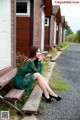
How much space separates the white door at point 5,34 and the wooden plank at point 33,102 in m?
1.17

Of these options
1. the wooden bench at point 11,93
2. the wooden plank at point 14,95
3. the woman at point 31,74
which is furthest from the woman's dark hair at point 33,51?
the wooden plank at point 14,95

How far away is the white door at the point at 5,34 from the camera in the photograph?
7358mm

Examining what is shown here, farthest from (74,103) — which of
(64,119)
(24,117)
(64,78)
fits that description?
(64,78)

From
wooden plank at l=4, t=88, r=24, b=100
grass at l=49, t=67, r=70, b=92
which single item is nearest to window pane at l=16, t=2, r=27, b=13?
grass at l=49, t=67, r=70, b=92

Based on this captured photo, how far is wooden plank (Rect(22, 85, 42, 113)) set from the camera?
550cm

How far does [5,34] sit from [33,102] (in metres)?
2.37

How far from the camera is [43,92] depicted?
679 centimetres

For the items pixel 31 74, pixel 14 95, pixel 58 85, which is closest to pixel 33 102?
pixel 14 95

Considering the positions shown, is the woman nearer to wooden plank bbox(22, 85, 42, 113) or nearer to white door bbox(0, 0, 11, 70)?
wooden plank bbox(22, 85, 42, 113)

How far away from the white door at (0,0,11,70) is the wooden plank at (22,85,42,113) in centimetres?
117

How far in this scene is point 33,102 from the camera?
5.97m

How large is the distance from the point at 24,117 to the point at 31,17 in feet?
25.6

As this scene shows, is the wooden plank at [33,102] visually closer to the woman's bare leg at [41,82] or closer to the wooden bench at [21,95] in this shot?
the wooden bench at [21,95]

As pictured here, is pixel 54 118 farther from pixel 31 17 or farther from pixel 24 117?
pixel 31 17
